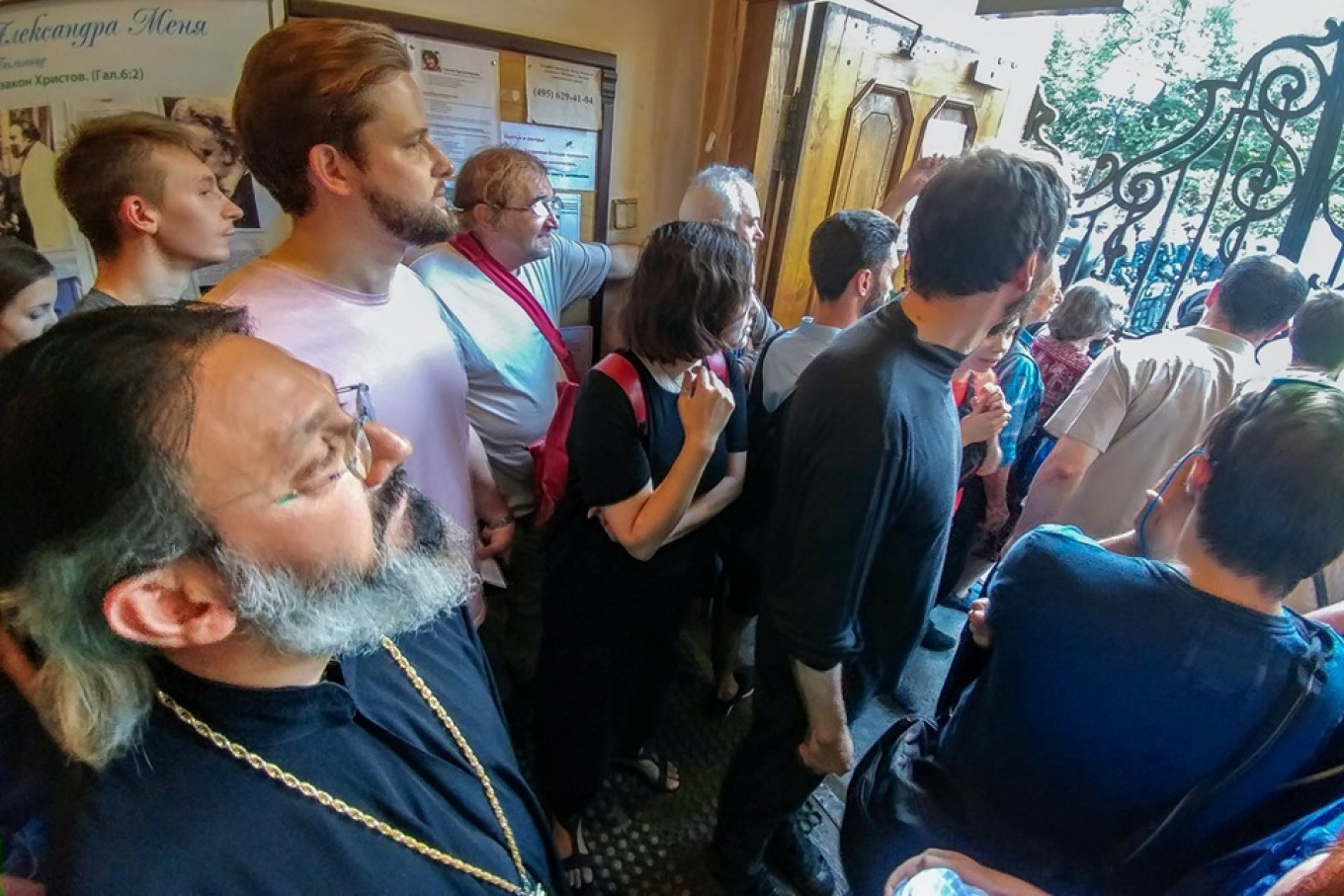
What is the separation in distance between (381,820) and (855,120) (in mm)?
2787

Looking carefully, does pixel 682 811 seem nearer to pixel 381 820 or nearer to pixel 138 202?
pixel 381 820

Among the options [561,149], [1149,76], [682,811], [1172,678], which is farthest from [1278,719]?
[1149,76]

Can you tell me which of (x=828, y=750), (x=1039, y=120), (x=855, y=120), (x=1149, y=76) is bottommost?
(x=828, y=750)

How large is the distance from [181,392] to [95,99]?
156 centimetres

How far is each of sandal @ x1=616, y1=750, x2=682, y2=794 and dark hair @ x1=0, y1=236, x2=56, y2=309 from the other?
1980 mm

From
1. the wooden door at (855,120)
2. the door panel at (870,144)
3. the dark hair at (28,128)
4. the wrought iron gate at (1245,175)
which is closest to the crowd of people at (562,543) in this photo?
the dark hair at (28,128)

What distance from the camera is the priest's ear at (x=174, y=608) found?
2.21 feet

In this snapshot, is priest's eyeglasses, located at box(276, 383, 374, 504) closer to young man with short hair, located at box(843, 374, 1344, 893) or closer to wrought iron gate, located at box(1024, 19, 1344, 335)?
young man with short hair, located at box(843, 374, 1344, 893)

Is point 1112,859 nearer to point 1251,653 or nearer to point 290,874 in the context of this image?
point 1251,653

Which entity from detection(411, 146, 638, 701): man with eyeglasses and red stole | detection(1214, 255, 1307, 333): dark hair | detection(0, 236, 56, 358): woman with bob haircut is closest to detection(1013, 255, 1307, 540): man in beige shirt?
detection(1214, 255, 1307, 333): dark hair

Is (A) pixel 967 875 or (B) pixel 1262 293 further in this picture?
(B) pixel 1262 293

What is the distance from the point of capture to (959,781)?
120cm

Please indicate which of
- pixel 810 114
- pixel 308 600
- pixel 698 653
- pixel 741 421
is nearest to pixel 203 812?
pixel 308 600

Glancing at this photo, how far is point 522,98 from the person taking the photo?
7.27 ft
